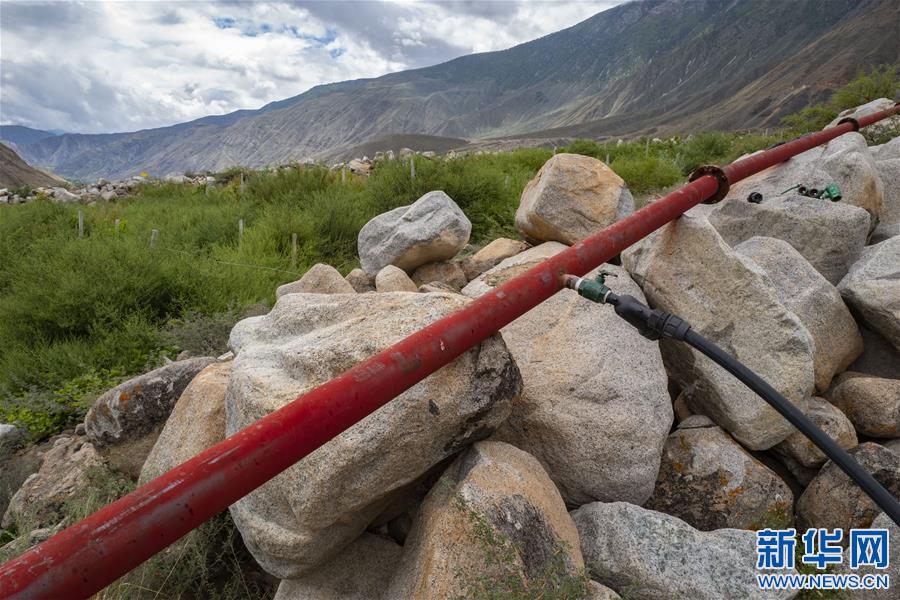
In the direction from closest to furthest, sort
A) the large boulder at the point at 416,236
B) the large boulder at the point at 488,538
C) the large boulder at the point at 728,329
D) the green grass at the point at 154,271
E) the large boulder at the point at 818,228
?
the large boulder at the point at 488,538, the large boulder at the point at 728,329, the large boulder at the point at 818,228, the green grass at the point at 154,271, the large boulder at the point at 416,236

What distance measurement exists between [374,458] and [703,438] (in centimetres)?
177

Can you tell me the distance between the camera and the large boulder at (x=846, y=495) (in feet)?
7.64

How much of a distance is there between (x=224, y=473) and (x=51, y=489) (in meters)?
2.71

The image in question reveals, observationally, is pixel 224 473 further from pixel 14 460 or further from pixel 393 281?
pixel 14 460

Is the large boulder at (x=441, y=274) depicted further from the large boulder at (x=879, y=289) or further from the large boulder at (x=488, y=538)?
the large boulder at (x=488, y=538)

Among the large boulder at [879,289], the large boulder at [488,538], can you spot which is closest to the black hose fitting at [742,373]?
the large boulder at [488,538]

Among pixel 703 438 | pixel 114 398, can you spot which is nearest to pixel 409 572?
pixel 703 438

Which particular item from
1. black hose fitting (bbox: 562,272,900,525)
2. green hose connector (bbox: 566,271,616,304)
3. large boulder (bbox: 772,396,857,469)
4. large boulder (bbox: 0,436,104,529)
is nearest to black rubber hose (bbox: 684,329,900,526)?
black hose fitting (bbox: 562,272,900,525)

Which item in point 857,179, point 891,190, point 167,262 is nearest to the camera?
point 857,179

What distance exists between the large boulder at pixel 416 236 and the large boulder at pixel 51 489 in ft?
10.3

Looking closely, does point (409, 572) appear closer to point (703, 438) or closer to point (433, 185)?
point (703, 438)

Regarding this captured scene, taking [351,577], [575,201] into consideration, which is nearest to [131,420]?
[351,577]

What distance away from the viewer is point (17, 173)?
5016 cm

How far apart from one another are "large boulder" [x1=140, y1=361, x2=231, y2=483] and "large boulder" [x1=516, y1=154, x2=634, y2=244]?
291cm
